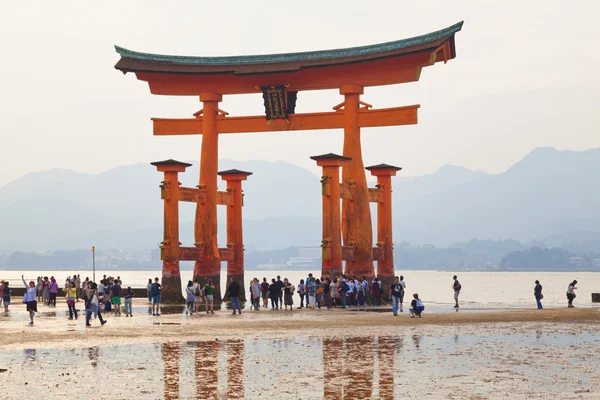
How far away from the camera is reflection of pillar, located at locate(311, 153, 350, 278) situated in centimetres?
3997

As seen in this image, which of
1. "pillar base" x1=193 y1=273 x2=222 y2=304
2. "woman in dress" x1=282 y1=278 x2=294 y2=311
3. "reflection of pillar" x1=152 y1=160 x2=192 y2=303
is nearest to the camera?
"woman in dress" x1=282 y1=278 x2=294 y2=311

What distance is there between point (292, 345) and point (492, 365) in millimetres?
5594

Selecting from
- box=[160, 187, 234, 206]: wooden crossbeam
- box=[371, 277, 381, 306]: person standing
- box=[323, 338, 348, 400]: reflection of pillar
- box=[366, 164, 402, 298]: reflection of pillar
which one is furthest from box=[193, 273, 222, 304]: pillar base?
box=[323, 338, 348, 400]: reflection of pillar

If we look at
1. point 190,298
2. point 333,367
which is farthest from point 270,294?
point 333,367

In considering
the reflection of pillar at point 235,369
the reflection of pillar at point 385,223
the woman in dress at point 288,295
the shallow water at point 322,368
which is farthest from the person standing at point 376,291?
the reflection of pillar at point 235,369

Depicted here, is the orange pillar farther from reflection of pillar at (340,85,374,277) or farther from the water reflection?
the water reflection

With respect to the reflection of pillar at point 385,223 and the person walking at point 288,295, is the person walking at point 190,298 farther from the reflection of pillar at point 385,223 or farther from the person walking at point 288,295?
the reflection of pillar at point 385,223

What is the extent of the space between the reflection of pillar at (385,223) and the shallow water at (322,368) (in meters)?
24.2

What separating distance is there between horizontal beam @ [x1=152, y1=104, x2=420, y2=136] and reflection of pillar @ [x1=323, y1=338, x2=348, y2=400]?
21.7 metres

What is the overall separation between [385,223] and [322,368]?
31.8 metres

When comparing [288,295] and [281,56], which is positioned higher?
[281,56]

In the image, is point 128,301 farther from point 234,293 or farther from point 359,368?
point 359,368

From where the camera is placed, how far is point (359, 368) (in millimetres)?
16406

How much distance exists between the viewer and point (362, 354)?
61.1 ft
